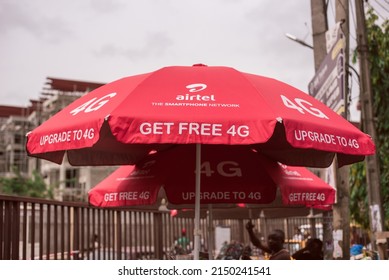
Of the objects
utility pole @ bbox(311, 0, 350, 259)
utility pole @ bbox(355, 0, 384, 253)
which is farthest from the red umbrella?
utility pole @ bbox(355, 0, 384, 253)

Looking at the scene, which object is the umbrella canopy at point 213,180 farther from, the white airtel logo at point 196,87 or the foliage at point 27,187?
the foliage at point 27,187

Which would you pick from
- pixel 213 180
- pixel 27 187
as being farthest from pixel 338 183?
pixel 27 187

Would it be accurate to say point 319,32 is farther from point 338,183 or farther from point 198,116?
point 198,116

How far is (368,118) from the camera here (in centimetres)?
Result: 1324

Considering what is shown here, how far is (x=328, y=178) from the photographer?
8.69 m

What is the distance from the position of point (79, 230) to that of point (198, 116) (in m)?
4.09

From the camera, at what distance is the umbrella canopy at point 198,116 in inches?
168

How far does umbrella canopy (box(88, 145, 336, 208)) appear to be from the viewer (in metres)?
6.11

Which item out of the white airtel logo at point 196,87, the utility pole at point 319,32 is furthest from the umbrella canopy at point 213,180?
the utility pole at point 319,32

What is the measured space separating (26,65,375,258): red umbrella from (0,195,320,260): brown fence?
1.09 metres

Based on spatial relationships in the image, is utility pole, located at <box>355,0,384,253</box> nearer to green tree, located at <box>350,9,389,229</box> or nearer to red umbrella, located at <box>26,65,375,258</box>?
green tree, located at <box>350,9,389,229</box>

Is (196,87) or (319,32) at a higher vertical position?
(319,32)

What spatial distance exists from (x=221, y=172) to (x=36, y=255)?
2.24 metres
